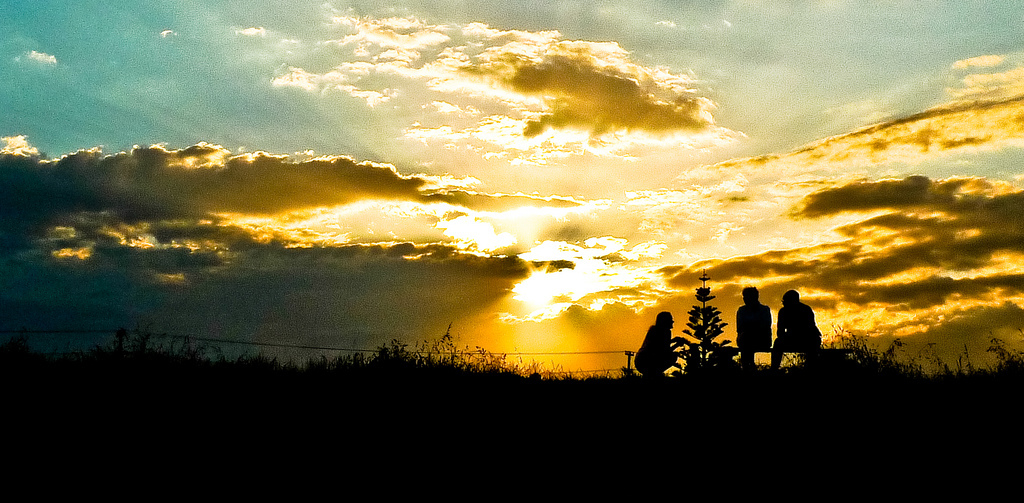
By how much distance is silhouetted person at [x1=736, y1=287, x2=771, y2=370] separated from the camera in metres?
14.1

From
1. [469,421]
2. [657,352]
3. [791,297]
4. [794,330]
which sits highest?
[791,297]

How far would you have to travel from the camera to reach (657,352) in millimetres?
14641

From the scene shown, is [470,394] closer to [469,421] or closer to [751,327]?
[469,421]

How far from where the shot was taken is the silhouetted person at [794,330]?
13.3 m

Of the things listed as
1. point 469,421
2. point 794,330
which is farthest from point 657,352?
point 469,421

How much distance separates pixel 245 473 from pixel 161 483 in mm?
710

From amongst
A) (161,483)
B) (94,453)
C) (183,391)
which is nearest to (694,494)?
(161,483)

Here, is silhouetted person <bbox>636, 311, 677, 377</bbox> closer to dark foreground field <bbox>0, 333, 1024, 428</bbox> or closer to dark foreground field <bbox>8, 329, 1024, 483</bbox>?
dark foreground field <bbox>0, 333, 1024, 428</bbox>

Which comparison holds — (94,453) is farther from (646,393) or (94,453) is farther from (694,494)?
(646,393)

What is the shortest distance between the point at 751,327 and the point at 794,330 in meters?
0.84

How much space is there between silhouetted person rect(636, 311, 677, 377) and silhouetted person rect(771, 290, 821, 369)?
1.89 metres

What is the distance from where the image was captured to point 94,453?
24.8ft

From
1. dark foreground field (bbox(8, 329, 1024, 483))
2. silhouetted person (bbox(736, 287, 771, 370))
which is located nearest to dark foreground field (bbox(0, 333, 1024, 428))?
dark foreground field (bbox(8, 329, 1024, 483))

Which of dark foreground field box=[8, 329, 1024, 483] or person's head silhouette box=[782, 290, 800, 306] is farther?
person's head silhouette box=[782, 290, 800, 306]
